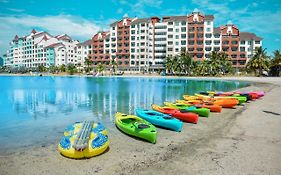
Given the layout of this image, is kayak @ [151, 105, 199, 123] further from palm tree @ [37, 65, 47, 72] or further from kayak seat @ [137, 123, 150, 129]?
palm tree @ [37, 65, 47, 72]

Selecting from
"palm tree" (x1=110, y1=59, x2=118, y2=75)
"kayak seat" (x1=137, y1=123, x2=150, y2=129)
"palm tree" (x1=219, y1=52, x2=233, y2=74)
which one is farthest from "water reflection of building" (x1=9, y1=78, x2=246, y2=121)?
"palm tree" (x1=110, y1=59, x2=118, y2=75)

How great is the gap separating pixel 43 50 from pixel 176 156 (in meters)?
178

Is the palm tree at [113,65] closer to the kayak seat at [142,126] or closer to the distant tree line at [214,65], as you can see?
the distant tree line at [214,65]

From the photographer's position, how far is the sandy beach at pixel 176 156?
1079 centimetres

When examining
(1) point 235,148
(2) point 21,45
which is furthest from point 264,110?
(2) point 21,45

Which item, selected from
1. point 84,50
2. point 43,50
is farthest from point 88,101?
point 43,50

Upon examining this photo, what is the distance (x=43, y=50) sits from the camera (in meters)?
173

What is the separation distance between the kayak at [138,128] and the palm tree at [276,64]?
284 ft

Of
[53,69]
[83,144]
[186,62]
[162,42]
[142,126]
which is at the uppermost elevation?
[162,42]

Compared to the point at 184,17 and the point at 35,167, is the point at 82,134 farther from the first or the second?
the point at 184,17

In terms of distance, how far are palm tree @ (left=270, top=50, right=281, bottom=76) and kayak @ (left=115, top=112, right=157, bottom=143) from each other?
86659 millimetres

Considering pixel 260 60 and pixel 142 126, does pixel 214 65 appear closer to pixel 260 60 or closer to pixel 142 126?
pixel 260 60

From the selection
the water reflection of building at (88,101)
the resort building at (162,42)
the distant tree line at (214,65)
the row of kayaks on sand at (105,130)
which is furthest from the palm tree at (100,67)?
the row of kayaks on sand at (105,130)

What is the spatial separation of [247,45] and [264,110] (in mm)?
97785
